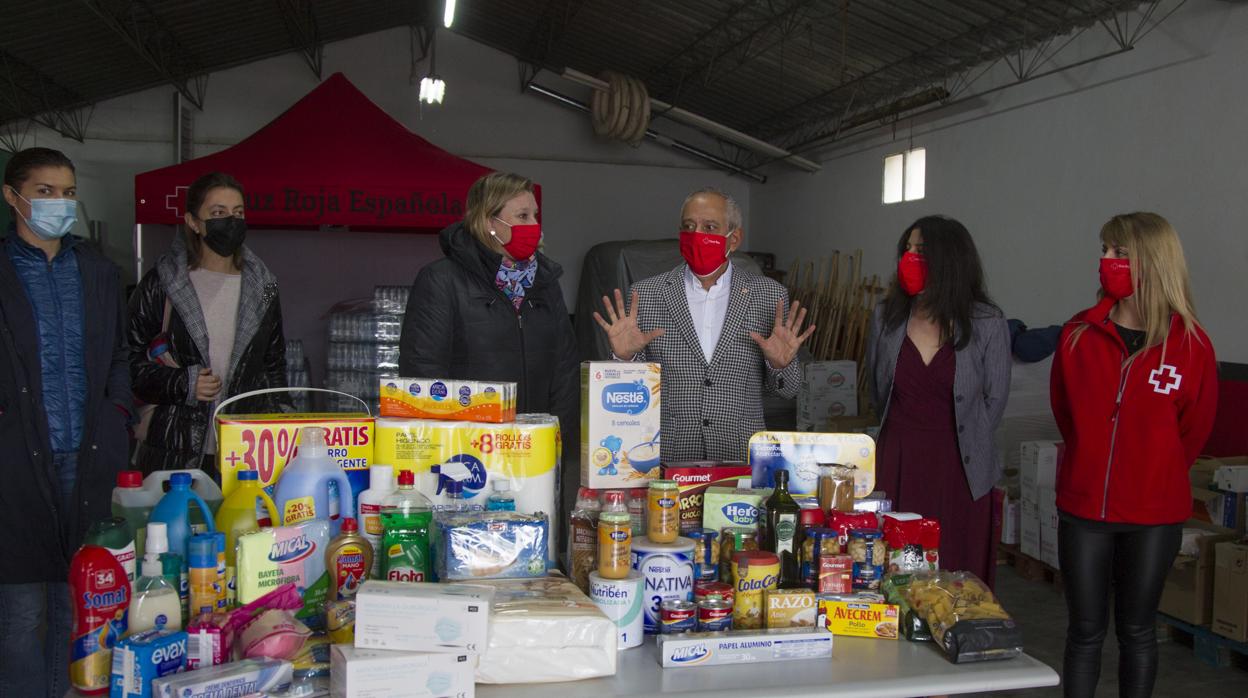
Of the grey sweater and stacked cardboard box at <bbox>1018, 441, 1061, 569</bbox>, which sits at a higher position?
the grey sweater

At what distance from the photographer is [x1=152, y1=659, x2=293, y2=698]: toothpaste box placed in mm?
1426

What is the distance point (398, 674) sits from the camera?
148 cm

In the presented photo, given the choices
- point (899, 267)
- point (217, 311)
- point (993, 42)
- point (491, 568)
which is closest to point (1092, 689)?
point (899, 267)

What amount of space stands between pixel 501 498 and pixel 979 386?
1.75 metres

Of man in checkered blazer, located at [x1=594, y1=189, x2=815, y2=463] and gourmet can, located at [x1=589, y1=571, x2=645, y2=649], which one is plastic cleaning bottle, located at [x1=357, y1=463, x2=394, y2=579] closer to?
gourmet can, located at [x1=589, y1=571, x2=645, y2=649]

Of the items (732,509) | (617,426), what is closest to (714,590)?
(732,509)

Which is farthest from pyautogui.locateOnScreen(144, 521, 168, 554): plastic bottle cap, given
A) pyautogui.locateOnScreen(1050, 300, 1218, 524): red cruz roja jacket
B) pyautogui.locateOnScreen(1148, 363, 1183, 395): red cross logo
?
pyautogui.locateOnScreen(1148, 363, 1183, 395): red cross logo

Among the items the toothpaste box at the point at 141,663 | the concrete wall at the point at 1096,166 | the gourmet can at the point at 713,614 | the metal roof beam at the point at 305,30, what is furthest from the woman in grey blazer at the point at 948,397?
the metal roof beam at the point at 305,30

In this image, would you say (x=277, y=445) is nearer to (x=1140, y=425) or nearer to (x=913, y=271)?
(x=913, y=271)

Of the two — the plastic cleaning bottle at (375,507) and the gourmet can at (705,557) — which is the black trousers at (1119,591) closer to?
the gourmet can at (705,557)

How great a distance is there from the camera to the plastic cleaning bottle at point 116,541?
1.62m

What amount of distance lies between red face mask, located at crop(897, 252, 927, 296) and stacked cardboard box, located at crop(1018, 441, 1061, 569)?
2649mm

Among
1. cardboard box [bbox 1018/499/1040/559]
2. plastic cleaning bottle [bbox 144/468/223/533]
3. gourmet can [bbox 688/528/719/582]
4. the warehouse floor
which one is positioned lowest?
the warehouse floor

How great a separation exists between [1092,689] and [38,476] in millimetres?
3029
